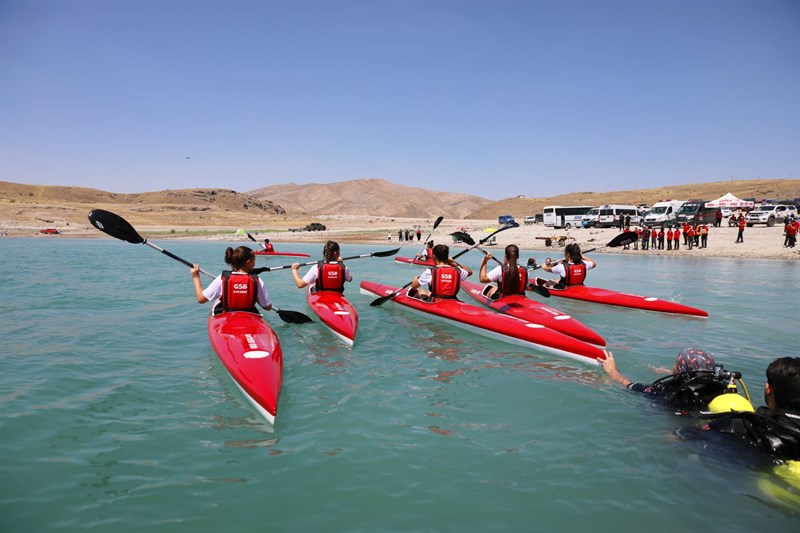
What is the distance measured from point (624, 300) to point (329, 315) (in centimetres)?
644

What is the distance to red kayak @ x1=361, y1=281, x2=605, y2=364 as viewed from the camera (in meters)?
6.72

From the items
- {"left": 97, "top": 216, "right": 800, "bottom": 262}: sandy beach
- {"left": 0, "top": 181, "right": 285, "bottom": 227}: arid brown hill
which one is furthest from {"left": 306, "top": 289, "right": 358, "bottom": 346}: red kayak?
{"left": 0, "top": 181, "right": 285, "bottom": 227}: arid brown hill

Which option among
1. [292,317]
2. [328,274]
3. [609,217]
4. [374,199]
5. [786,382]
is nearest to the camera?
[786,382]

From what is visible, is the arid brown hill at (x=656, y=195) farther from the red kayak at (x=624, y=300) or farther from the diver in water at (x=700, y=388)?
→ the diver in water at (x=700, y=388)

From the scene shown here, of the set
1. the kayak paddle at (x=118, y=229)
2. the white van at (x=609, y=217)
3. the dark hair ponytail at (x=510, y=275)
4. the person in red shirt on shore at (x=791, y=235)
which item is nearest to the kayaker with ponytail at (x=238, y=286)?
the kayak paddle at (x=118, y=229)

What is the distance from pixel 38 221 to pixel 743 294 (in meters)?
57.3

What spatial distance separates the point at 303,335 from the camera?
826 centimetres

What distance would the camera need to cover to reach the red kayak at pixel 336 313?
7547 millimetres

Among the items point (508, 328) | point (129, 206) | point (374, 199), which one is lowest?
point (508, 328)

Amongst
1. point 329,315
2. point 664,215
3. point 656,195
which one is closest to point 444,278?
point 329,315

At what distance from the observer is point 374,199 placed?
162 metres

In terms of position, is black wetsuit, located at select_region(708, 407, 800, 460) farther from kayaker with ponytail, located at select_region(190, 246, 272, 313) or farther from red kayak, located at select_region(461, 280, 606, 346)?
kayaker with ponytail, located at select_region(190, 246, 272, 313)

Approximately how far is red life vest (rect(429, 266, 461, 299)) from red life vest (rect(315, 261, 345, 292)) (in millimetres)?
1643

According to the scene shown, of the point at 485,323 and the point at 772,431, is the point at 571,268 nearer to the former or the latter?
the point at 485,323
